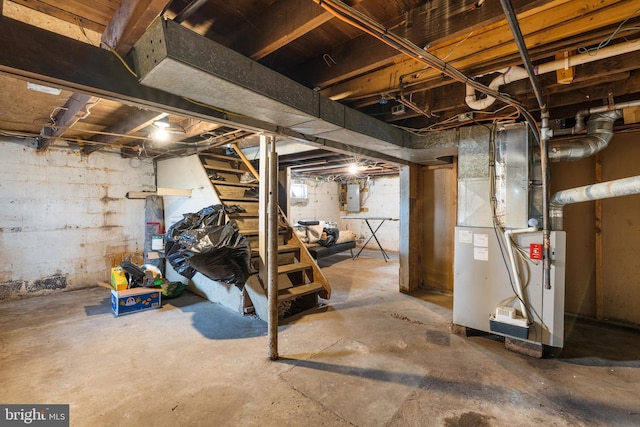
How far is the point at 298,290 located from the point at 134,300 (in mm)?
1890

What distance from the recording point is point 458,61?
1758 millimetres

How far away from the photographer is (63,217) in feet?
13.1

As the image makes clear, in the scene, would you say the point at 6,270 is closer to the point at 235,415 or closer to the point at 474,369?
the point at 235,415

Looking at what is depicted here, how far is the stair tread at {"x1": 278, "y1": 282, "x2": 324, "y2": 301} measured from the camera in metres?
3.06

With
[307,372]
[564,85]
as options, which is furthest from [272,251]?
[564,85]

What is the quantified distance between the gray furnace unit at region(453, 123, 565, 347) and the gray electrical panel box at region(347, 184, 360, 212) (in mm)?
5932

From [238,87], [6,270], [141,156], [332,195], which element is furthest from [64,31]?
[332,195]

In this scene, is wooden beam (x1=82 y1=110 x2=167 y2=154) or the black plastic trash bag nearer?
wooden beam (x1=82 y1=110 x2=167 y2=154)

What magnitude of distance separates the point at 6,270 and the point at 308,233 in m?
4.64

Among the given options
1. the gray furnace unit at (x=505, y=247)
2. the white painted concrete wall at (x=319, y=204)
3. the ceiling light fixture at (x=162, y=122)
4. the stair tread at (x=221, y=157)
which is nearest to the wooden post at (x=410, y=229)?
the gray furnace unit at (x=505, y=247)

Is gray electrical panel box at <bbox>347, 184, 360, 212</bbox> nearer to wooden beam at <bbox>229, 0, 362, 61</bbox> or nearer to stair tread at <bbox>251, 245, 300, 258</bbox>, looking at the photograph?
stair tread at <bbox>251, 245, 300, 258</bbox>

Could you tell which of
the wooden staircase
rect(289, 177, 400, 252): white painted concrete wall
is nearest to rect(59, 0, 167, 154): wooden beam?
the wooden staircase

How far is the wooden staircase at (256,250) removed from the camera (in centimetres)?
307

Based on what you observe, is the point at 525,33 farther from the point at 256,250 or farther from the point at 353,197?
the point at 353,197
